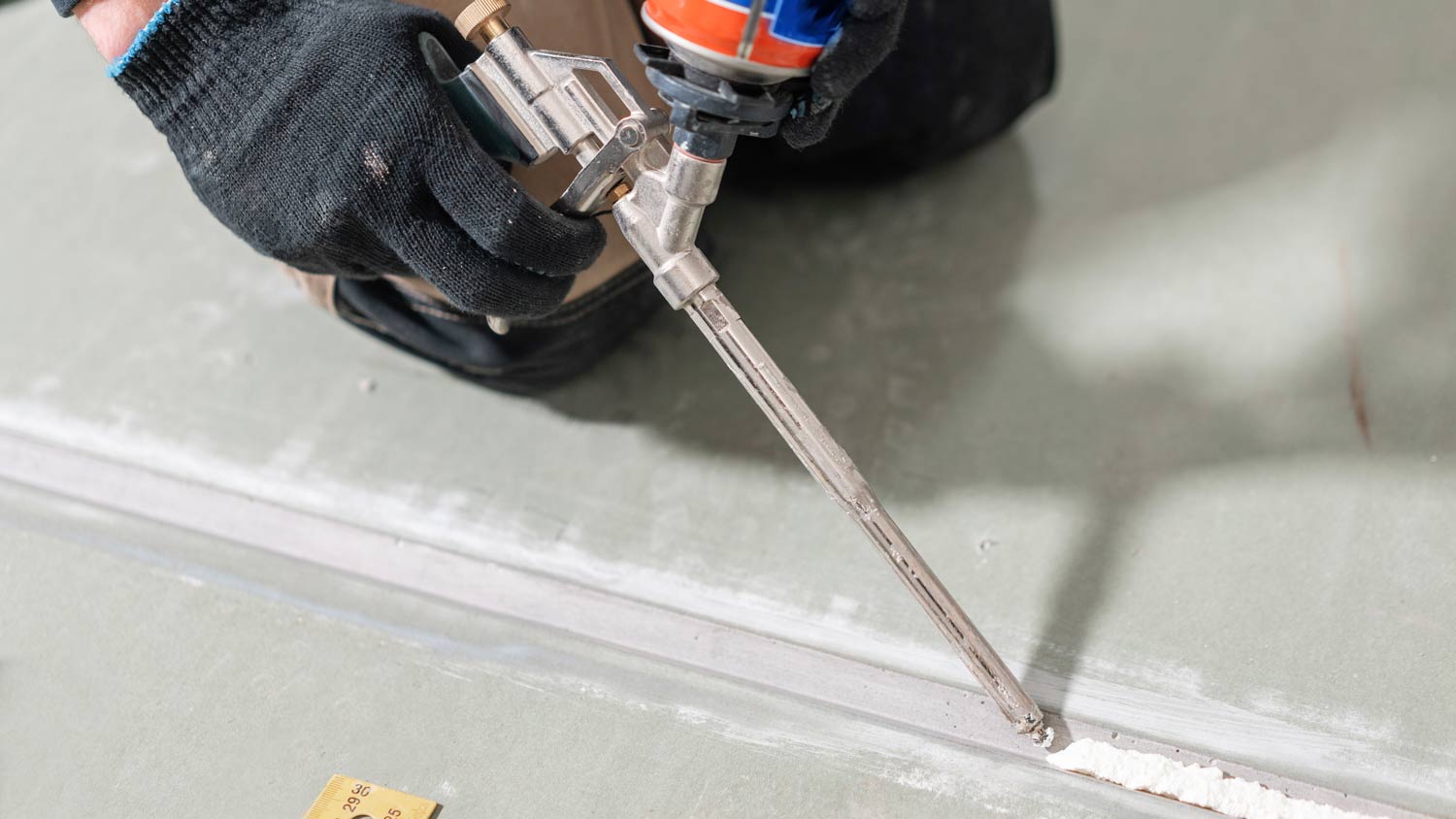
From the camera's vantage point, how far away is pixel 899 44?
4.38 ft

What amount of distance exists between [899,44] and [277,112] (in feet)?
2.47

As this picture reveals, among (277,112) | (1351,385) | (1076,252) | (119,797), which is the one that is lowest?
(1351,385)

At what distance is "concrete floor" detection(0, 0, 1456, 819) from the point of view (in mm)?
967

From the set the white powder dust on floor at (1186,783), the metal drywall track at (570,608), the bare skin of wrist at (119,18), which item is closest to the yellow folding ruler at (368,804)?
the metal drywall track at (570,608)

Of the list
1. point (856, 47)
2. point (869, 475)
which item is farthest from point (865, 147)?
point (856, 47)

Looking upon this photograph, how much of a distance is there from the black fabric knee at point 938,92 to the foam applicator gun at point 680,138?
55 cm

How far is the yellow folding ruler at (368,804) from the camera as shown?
94 cm

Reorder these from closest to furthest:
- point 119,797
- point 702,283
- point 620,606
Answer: point 702,283 → point 119,797 → point 620,606

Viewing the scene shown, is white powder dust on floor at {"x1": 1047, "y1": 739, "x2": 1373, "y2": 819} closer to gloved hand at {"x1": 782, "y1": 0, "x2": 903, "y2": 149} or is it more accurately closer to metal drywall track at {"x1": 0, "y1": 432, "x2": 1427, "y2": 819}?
metal drywall track at {"x1": 0, "y1": 432, "x2": 1427, "y2": 819}

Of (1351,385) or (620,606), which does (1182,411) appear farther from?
(620,606)

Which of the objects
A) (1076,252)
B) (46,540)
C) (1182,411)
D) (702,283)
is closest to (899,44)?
(1076,252)

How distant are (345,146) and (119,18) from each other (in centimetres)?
25

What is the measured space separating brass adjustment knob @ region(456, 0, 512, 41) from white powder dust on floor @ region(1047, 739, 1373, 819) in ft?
2.48

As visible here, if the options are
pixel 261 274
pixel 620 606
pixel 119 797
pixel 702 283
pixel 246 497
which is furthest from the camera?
pixel 261 274
